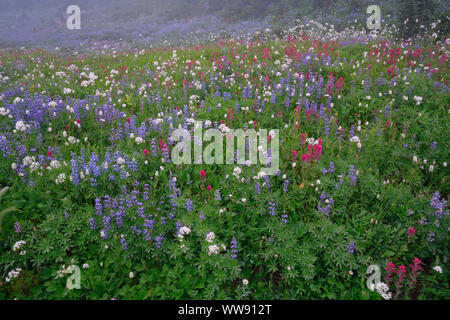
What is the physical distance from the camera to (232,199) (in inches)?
157

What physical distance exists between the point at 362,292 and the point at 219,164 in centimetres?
266

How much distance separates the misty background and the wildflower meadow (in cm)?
698

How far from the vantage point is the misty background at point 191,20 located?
454 inches

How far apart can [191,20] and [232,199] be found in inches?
1139

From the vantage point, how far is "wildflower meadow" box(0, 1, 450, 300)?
3.31 m

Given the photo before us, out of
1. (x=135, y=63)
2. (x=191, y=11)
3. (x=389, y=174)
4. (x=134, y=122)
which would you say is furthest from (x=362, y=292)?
(x=191, y=11)

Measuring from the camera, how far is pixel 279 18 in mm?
22031

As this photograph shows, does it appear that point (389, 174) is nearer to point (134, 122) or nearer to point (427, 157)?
point (427, 157)

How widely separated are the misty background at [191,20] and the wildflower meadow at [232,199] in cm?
698

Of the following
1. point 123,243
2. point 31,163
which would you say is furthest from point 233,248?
point 31,163

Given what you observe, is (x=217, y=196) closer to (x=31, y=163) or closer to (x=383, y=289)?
(x=383, y=289)

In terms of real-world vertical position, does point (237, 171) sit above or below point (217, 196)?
above

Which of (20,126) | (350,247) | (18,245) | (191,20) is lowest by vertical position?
(350,247)
